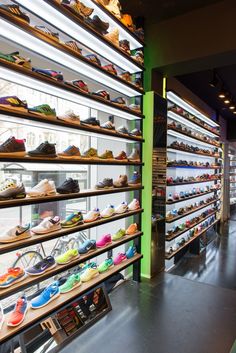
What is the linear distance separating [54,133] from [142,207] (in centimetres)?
151

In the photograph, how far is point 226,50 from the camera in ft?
9.61

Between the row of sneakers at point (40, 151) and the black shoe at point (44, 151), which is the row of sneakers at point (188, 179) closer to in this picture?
the row of sneakers at point (40, 151)

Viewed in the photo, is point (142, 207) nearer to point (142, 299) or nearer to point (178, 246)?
point (142, 299)

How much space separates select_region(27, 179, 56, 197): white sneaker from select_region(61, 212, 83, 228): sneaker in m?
0.32

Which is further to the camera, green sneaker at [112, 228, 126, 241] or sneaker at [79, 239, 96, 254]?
green sneaker at [112, 228, 126, 241]

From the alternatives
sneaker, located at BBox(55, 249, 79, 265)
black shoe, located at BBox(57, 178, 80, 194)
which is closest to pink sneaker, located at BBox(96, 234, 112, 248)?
sneaker, located at BBox(55, 249, 79, 265)

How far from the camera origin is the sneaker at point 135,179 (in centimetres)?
326

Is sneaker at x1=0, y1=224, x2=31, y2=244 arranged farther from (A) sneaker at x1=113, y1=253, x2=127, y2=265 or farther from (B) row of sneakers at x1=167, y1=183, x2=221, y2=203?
(B) row of sneakers at x1=167, y1=183, x2=221, y2=203

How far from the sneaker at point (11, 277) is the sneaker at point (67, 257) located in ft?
1.13

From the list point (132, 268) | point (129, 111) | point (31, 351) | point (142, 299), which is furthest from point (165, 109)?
point (31, 351)

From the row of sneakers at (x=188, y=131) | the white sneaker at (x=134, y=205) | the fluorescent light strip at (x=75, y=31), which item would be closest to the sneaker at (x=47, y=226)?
the white sneaker at (x=134, y=205)

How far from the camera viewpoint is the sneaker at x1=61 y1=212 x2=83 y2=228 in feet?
7.44

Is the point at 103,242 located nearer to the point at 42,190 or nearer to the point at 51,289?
the point at 51,289

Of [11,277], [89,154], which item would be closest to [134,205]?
[89,154]
